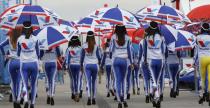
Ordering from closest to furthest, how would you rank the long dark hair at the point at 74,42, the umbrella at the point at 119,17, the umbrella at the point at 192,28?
the umbrella at the point at 119,17 < the long dark hair at the point at 74,42 < the umbrella at the point at 192,28

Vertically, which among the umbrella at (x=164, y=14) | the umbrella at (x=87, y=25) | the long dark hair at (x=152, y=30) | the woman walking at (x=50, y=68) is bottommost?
the woman walking at (x=50, y=68)

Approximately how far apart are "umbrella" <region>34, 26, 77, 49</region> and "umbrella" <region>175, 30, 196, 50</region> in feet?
11.3

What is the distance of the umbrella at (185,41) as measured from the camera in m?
20.1

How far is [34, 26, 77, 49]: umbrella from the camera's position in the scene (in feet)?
58.2

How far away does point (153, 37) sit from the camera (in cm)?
1600

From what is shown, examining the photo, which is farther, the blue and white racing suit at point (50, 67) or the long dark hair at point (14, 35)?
the blue and white racing suit at point (50, 67)

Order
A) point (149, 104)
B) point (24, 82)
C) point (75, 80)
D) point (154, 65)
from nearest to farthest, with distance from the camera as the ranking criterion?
point (24, 82) → point (154, 65) → point (149, 104) → point (75, 80)

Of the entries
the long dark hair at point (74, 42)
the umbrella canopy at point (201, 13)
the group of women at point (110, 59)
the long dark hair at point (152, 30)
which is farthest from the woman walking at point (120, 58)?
the long dark hair at point (74, 42)

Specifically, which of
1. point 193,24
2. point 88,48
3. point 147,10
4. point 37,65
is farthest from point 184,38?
point 37,65

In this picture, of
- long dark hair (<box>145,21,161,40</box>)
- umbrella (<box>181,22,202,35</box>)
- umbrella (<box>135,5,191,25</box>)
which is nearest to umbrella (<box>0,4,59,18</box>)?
umbrella (<box>135,5,191,25</box>)

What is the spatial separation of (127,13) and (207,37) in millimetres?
2377

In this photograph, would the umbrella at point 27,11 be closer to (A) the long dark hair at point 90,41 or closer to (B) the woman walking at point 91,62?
(A) the long dark hair at point 90,41

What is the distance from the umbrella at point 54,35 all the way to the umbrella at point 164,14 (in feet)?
6.22

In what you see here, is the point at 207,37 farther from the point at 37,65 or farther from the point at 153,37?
the point at 37,65
